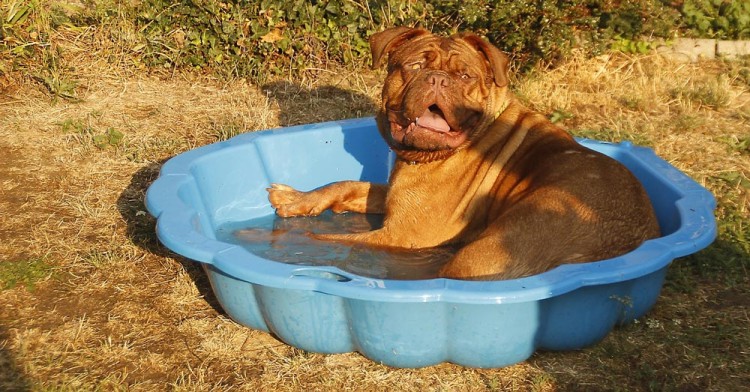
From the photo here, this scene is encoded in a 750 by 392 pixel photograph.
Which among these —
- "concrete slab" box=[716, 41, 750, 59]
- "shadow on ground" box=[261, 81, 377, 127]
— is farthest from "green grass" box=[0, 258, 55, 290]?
"concrete slab" box=[716, 41, 750, 59]

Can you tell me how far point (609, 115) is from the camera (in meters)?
8.02

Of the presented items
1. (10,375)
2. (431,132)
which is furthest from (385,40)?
(10,375)

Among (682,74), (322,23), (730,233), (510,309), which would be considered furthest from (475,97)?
(682,74)

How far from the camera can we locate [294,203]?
21.1ft

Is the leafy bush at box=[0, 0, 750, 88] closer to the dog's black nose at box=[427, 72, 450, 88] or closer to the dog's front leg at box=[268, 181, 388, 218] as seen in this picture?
the dog's front leg at box=[268, 181, 388, 218]

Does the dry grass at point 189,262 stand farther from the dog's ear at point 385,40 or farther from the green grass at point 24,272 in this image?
the dog's ear at point 385,40

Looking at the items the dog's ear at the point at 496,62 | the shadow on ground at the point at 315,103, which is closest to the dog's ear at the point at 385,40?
the dog's ear at the point at 496,62

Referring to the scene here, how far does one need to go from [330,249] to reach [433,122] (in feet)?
3.97

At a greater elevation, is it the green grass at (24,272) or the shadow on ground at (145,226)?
the green grass at (24,272)

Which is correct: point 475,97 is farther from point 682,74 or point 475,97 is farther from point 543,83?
point 682,74

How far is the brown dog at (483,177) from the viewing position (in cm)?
446

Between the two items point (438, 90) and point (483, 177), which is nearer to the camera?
point (438, 90)

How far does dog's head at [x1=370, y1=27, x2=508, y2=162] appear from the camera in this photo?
16.6 feet

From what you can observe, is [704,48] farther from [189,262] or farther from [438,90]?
[189,262]
